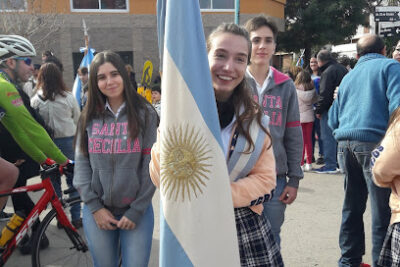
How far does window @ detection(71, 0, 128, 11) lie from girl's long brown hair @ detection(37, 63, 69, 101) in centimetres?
1582

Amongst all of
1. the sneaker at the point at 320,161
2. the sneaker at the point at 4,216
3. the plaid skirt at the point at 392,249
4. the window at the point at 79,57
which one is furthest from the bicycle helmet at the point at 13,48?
the window at the point at 79,57

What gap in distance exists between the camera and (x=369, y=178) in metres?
3.08

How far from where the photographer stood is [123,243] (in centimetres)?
247

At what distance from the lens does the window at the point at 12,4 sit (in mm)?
14148

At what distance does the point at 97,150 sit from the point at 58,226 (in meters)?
1.38

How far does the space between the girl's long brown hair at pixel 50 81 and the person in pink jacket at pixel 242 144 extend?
11.4 feet

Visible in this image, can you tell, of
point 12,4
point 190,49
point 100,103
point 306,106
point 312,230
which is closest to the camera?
point 190,49

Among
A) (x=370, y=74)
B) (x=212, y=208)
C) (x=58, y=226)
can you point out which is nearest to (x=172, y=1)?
(x=212, y=208)

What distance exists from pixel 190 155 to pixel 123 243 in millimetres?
1418

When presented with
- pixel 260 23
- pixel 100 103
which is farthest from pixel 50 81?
pixel 260 23

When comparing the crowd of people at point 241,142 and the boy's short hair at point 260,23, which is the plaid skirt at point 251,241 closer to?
the crowd of people at point 241,142

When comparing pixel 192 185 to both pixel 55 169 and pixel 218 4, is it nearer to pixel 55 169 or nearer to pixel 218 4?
pixel 55 169

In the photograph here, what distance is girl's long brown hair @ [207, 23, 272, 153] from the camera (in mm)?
1571

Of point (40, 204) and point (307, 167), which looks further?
point (307, 167)
